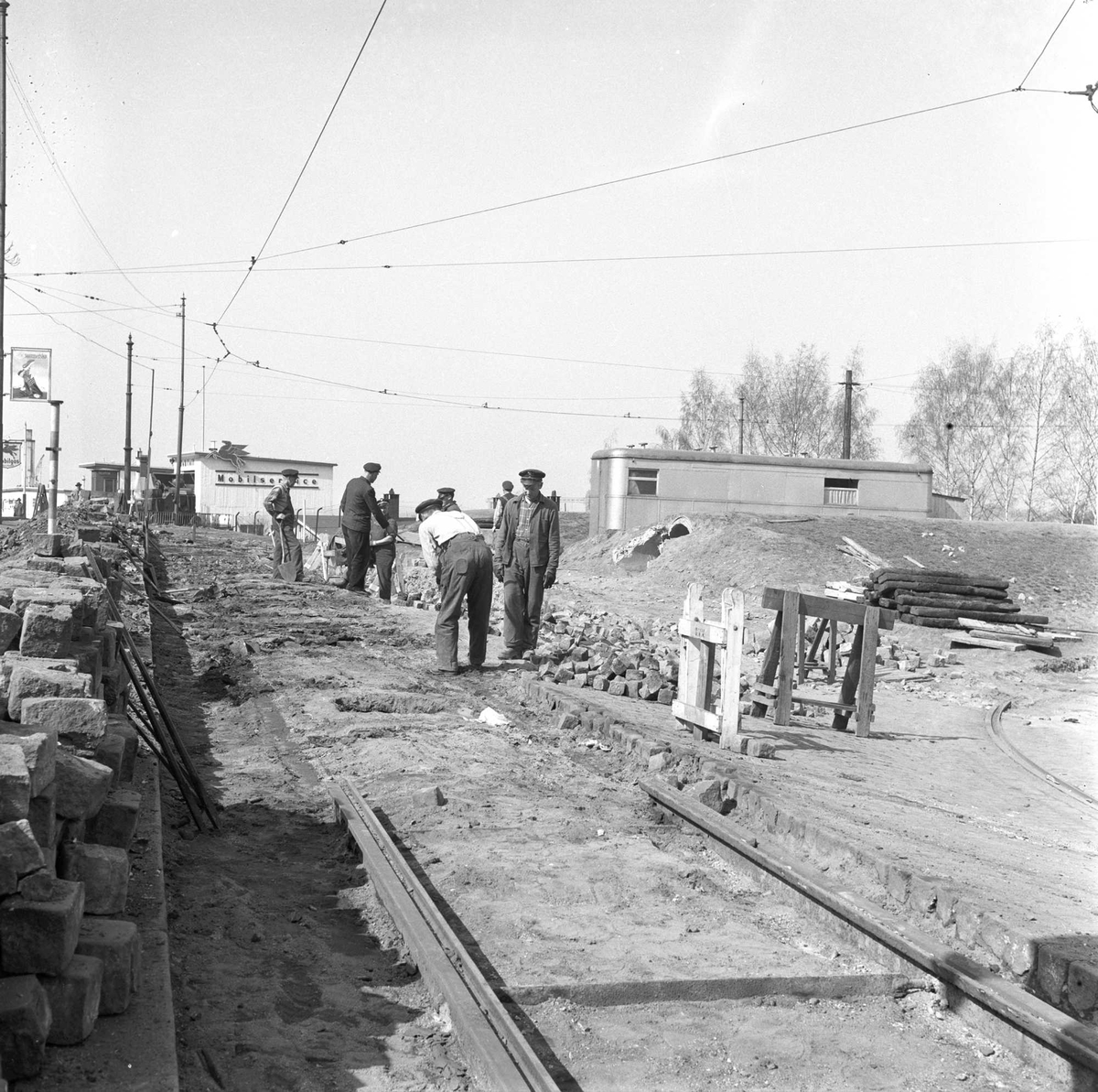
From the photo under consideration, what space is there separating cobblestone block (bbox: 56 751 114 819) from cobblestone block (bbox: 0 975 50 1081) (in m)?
0.97

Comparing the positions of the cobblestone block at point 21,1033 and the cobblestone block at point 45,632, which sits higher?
the cobblestone block at point 45,632

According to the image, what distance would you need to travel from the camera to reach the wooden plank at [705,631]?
8.37m

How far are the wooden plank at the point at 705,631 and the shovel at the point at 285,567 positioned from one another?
37.7ft

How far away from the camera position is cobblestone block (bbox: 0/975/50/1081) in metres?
2.98

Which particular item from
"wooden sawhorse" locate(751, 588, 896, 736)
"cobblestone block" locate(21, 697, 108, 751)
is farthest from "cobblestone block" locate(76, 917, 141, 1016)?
"wooden sawhorse" locate(751, 588, 896, 736)

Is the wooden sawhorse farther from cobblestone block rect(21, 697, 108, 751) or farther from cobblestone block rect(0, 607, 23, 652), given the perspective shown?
cobblestone block rect(21, 697, 108, 751)

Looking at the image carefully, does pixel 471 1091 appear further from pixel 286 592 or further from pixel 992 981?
pixel 286 592

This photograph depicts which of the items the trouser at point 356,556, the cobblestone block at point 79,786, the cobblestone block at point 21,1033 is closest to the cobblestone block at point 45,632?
the cobblestone block at point 79,786

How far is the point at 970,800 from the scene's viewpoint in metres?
7.78

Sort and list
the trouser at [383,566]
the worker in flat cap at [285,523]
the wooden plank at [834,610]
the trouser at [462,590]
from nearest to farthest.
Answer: the wooden plank at [834,610] → the trouser at [462,590] → the worker in flat cap at [285,523] → the trouser at [383,566]

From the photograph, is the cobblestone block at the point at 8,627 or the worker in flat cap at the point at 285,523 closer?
the cobblestone block at the point at 8,627

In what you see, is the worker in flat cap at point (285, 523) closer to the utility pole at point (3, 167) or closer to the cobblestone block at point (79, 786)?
the utility pole at point (3, 167)

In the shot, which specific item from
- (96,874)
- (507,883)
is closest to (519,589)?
(507,883)

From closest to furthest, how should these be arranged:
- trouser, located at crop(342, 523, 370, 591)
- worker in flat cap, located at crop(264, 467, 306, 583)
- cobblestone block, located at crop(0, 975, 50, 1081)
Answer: cobblestone block, located at crop(0, 975, 50, 1081) < trouser, located at crop(342, 523, 370, 591) < worker in flat cap, located at crop(264, 467, 306, 583)
